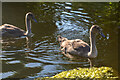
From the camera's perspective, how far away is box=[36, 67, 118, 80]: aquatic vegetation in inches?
308

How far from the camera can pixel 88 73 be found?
805 centimetres

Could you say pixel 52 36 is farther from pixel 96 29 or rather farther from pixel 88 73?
pixel 88 73

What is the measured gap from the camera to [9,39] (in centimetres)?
1132

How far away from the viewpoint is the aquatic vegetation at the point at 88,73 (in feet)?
25.6

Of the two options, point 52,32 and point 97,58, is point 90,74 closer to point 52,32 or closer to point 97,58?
point 97,58

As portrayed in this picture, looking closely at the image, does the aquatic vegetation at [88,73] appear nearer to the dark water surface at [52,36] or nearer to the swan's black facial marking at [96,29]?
the dark water surface at [52,36]

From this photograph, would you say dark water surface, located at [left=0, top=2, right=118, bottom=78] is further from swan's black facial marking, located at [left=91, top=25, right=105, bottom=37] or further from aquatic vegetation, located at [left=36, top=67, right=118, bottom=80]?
swan's black facial marking, located at [left=91, top=25, right=105, bottom=37]

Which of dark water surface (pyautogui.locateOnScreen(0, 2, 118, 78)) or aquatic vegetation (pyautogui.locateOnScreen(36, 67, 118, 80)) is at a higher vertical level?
dark water surface (pyautogui.locateOnScreen(0, 2, 118, 78))

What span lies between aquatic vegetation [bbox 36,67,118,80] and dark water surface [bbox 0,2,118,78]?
1.37 feet

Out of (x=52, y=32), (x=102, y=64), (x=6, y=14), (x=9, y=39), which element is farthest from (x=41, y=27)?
(x=102, y=64)

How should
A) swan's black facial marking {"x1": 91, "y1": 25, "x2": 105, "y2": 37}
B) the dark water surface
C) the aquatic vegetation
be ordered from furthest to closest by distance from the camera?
swan's black facial marking {"x1": 91, "y1": 25, "x2": 105, "y2": 37}, the dark water surface, the aquatic vegetation

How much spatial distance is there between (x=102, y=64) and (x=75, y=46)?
59.0 inches

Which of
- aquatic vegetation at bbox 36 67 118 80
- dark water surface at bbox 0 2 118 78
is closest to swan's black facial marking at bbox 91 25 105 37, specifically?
dark water surface at bbox 0 2 118 78

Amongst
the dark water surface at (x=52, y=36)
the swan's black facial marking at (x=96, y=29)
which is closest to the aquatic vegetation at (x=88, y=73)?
the dark water surface at (x=52, y=36)
